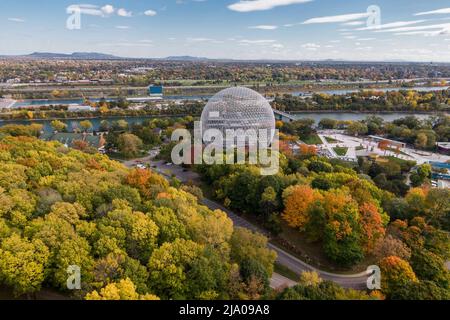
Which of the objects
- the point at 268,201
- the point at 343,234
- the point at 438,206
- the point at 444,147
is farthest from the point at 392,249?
the point at 444,147

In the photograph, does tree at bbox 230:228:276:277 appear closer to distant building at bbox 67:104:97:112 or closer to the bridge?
the bridge

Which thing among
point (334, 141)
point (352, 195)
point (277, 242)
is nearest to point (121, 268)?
point (277, 242)

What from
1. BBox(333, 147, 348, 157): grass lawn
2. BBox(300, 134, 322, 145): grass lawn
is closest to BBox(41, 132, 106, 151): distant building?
BBox(300, 134, 322, 145): grass lawn

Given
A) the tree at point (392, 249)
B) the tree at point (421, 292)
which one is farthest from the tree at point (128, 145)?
the tree at point (421, 292)

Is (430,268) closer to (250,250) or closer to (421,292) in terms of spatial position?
(421,292)

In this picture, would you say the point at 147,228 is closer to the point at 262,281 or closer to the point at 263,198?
Answer: the point at 262,281
